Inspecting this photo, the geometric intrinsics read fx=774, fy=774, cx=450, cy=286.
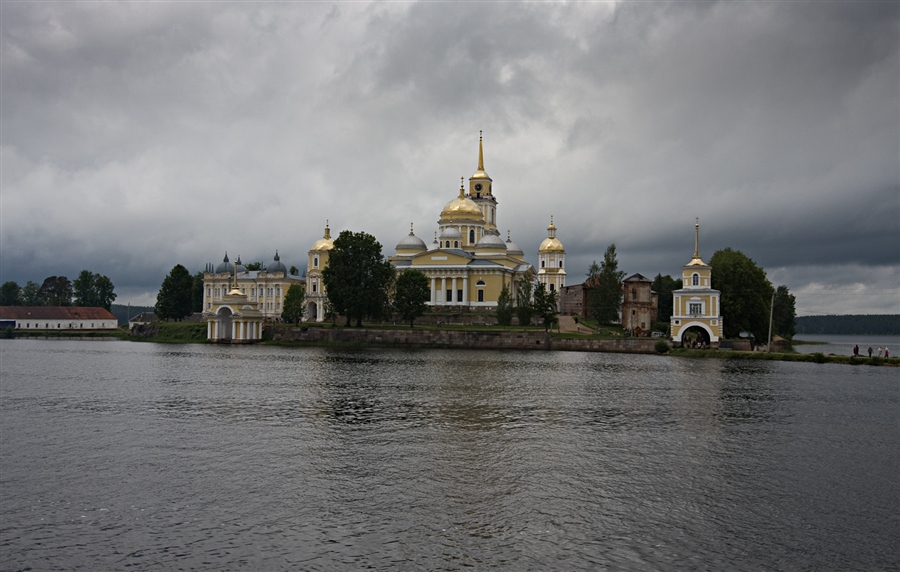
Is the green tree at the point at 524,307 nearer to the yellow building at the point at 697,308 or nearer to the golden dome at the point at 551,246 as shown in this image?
the yellow building at the point at 697,308

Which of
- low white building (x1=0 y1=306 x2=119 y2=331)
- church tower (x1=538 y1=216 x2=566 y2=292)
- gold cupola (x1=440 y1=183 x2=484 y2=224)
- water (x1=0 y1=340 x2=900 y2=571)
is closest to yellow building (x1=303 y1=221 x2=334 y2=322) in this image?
gold cupola (x1=440 y1=183 x2=484 y2=224)

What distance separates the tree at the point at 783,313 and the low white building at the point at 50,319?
98.3m

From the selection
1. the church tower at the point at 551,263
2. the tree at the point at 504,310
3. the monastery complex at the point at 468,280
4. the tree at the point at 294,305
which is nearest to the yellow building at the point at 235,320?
the monastery complex at the point at 468,280

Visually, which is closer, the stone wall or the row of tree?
the stone wall

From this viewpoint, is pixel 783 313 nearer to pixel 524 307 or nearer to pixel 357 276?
pixel 524 307

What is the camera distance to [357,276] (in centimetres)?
7975

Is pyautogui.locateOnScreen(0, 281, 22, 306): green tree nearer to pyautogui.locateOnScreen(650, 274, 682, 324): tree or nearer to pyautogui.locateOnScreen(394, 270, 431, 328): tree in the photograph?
pyautogui.locateOnScreen(394, 270, 431, 328): tree

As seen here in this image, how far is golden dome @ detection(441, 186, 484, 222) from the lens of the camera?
344 ft

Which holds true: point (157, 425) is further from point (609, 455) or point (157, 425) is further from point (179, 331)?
point (179, 331)

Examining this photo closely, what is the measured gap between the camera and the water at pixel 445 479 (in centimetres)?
1427

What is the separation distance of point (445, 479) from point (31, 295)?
154m

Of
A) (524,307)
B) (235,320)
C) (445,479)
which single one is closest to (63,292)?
(235,320)

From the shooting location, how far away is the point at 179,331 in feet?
309

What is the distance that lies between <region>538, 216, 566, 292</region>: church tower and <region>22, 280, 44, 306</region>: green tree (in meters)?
98.1
